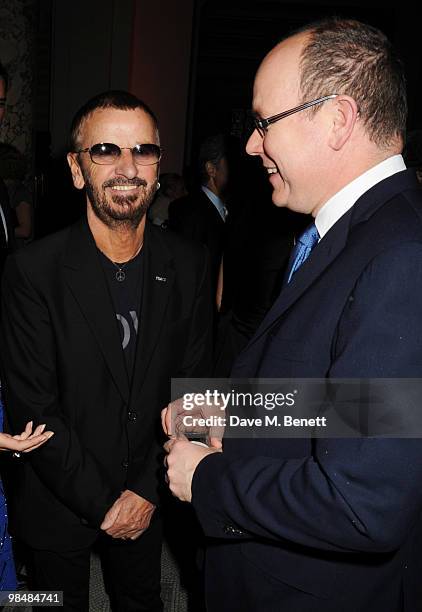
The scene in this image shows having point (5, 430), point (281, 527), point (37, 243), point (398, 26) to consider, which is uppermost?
point (398, 26)

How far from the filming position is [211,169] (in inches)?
181

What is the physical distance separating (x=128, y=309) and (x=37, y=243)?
0.39m

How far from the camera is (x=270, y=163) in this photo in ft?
4.75

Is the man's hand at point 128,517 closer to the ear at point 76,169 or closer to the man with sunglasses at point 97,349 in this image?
the man with sunglasses at point 97,349

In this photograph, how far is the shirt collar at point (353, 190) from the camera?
1.25 meters

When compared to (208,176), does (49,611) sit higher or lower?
lower

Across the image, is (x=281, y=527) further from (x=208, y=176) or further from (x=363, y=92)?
(x=208, y=176)

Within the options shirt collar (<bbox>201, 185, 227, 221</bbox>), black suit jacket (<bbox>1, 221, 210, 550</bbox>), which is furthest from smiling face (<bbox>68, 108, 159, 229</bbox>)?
shirt collar (<bbox>201, 185, 227, 221</bbox>)

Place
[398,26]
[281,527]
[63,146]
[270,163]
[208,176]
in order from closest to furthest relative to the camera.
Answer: [281,527] < [270,163] < [208,176] < [63,146] < [398,26]

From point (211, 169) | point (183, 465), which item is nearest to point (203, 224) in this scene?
point (211, 169)

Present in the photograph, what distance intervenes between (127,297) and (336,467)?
117cm

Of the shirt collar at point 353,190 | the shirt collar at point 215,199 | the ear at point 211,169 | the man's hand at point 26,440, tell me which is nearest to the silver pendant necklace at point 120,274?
the man's hand at point 26,440

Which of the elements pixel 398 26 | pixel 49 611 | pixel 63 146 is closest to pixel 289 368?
pixel 49 611

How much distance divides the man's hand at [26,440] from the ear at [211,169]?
10.3 ft
